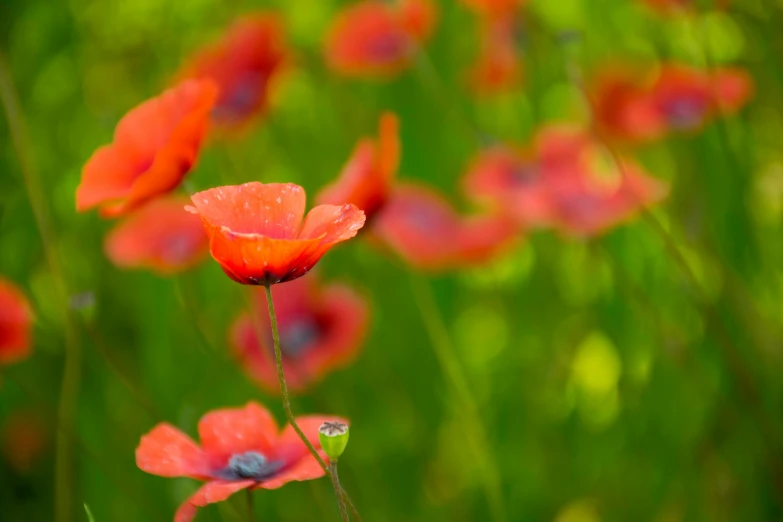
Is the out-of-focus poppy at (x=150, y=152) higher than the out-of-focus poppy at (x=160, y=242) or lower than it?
higher

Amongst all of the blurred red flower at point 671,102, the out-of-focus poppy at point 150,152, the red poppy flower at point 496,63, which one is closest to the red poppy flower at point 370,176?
the out-of-focus poppy at point 150,152

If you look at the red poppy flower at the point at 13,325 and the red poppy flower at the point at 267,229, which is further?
the red poppy flower at the point at 13,325

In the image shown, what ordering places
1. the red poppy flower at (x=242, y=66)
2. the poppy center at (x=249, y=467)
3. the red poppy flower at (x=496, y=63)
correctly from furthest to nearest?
the red poppy flower at (x=496, y=63), the red poppy flower at (x=242, y=66), the poppy center at (x=249, y=467)

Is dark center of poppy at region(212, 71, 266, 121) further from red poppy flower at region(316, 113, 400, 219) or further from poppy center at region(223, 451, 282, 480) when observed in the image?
poppy center at region(223, 451, 282, 480)

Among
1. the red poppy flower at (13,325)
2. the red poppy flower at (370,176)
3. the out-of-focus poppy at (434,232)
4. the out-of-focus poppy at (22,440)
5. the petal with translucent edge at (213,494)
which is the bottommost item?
the out-of-focus poppy at (22,440)

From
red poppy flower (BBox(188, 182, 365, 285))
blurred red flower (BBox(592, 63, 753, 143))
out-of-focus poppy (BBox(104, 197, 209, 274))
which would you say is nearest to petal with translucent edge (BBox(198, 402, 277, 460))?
red poppy flower (BBox(188, 182, 365, 285))

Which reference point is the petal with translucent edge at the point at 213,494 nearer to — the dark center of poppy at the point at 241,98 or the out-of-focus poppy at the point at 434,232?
the out-of-focus poppy at the point at 434,232

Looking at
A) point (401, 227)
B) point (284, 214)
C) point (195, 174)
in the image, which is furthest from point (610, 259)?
point (195, 174)
